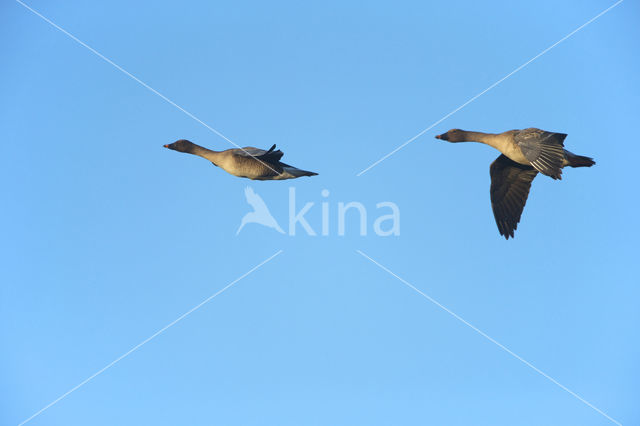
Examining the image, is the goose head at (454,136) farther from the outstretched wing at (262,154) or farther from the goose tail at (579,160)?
the outstretched wing at (262,154)

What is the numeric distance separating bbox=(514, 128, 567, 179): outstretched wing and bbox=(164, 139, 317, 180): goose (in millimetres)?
5567

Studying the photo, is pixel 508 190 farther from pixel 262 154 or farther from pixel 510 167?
pixel 262 154

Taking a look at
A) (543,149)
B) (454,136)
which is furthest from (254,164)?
(543,149)

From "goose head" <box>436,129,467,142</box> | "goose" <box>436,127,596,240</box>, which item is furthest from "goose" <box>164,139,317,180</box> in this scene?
"goose" <box>436,127,596,240</box>

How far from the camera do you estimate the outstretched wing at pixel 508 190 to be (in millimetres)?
24953

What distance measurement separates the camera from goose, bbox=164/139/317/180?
22.5m

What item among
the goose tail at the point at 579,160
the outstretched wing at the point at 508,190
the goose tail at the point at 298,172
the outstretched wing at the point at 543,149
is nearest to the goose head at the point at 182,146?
the goose tail at the point at 298,172

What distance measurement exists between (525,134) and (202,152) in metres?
8.66

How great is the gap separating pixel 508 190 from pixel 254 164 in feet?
24.9

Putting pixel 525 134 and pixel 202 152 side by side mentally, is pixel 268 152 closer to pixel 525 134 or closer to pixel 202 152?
pixel 202 152

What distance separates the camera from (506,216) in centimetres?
2502

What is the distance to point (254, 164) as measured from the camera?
892 inches

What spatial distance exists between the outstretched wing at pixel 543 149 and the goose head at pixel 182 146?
29.0ft

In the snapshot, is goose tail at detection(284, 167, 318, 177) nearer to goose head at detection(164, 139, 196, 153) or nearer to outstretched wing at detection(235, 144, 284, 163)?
outstretched wing at detection(235, 144, 284, 163)
